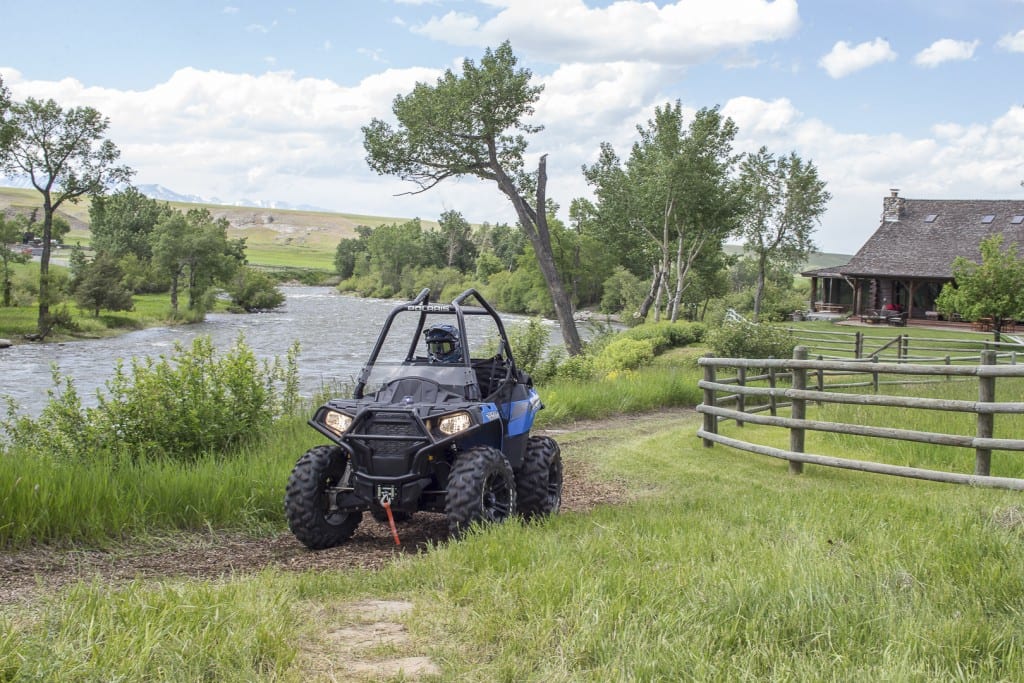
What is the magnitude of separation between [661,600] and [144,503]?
15.5 ft

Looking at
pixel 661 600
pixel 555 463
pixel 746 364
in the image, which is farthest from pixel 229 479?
pixel 746 364

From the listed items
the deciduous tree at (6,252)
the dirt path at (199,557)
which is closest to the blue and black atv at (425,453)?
the dirt path at (199,557)

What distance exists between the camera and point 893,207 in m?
52.7

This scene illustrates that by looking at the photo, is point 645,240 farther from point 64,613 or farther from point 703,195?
point 64,613

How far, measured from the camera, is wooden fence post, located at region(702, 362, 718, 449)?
10.9 m

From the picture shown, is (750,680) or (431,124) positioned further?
(431,124)

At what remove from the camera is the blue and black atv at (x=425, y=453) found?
20.5ft

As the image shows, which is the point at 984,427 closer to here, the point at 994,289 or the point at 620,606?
the point at 620,606

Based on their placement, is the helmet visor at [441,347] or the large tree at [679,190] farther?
the large tree at [679,190]

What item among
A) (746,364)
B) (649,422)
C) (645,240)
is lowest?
(649,422)

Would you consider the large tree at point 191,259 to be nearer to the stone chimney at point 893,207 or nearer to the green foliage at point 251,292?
the green foliage at point 251,292

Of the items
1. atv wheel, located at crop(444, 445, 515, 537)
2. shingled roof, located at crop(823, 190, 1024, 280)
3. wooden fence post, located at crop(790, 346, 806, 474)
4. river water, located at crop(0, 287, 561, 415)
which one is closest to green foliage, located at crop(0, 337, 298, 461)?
atv wheel, located at crop(444, 445, 515, 537)

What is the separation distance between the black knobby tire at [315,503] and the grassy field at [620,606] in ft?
2.49

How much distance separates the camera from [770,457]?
412 inches
